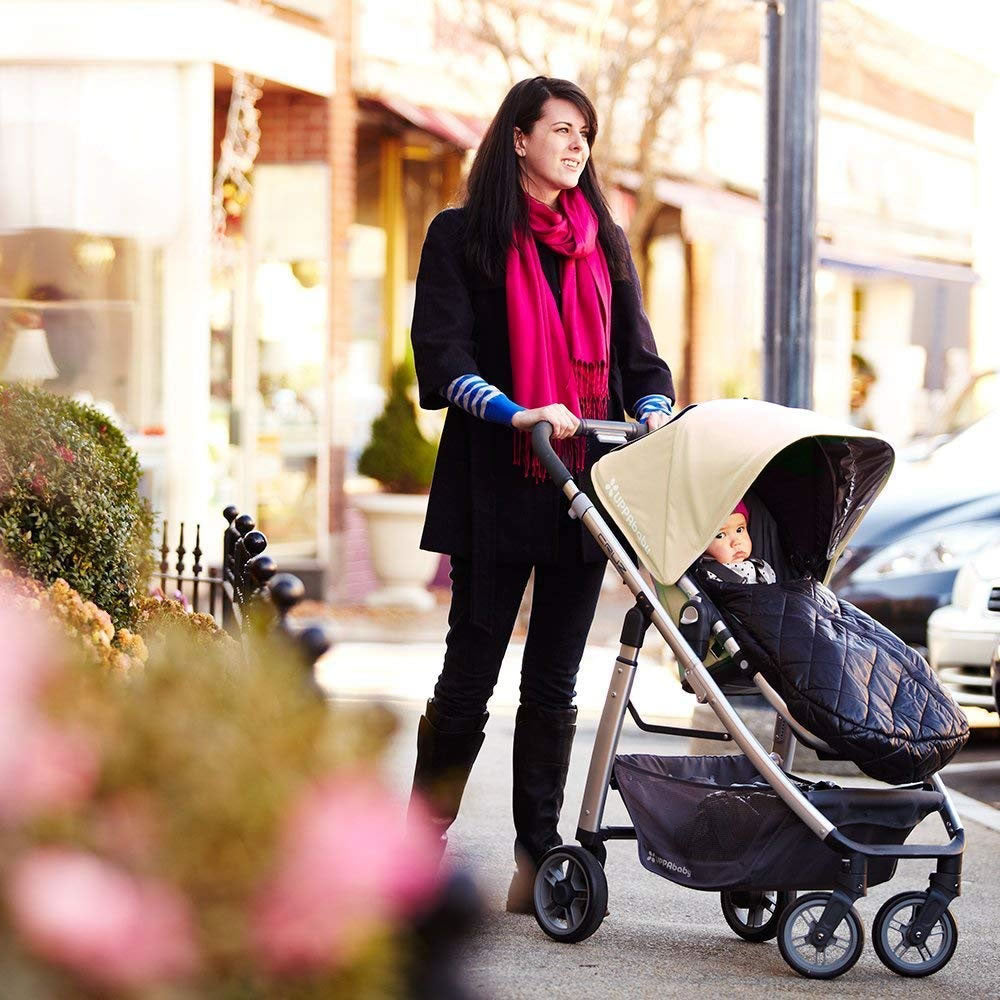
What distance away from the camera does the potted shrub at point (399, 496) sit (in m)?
11.7

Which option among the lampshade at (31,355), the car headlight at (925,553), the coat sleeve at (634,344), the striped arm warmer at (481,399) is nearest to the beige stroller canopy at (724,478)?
the striped arm warmer at (481,399)

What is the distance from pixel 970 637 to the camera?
7.06 meters

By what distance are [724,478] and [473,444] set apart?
2.11 ft

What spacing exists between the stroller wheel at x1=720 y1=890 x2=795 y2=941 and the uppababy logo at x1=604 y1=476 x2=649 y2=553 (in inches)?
32.9

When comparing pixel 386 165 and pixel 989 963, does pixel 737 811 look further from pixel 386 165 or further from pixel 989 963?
pixel 386 165

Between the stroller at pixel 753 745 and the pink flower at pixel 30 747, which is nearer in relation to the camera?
the pink flower at pixel 30 747

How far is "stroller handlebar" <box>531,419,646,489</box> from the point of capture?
388 centimetres

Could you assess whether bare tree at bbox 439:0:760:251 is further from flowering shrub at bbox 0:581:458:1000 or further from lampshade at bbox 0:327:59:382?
flowering shrub at bbox 0:581:458:1000

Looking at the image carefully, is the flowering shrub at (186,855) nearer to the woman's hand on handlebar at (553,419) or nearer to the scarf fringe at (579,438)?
the woman's hand on handlebar at (553,419)

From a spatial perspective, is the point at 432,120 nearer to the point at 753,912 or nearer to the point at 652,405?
the point at 652,405

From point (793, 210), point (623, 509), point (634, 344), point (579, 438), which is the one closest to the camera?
point (623, 509)

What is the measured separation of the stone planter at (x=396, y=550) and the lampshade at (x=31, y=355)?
8.07 feet

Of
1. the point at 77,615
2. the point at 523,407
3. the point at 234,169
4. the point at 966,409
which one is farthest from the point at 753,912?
the point at 234,169

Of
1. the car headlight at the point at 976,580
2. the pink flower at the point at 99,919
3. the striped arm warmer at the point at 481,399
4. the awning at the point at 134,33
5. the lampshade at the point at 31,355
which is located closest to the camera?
the pink flower at the point at 99,919
